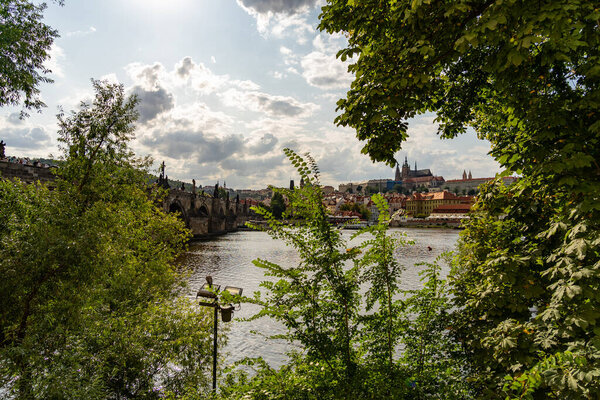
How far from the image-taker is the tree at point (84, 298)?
18.5 feet

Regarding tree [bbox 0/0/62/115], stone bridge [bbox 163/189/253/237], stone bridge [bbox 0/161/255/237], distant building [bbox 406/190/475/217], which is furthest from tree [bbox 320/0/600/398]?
distant building [bbox 406/190/475/217]

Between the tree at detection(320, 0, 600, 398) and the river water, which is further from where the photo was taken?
the river water

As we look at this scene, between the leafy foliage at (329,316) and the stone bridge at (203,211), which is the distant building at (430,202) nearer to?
the stone bridge at (203,211)

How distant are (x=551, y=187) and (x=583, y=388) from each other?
6.69 ft

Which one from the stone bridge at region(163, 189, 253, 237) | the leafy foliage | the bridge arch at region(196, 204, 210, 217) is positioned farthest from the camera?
the bridge arch at region(196, 204, 210, 217)

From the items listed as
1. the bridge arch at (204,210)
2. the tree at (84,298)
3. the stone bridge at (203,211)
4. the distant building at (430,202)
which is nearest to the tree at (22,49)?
the tree at (84,298)

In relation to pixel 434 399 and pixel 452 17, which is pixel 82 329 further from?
pixel 452 17

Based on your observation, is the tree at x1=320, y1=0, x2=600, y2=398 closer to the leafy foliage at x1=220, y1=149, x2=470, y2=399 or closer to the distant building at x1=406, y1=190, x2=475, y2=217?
the leafy foliage at x1=220, y1=149, x2=470, y2=399

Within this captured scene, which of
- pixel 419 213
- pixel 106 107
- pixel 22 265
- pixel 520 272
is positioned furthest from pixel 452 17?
pixel 419 213

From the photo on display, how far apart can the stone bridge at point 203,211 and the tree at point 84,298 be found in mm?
39529

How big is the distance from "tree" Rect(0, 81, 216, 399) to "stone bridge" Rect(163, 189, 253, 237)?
39.5m

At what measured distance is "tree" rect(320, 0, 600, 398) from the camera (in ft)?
8.80

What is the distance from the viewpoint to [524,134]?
12.4 feet

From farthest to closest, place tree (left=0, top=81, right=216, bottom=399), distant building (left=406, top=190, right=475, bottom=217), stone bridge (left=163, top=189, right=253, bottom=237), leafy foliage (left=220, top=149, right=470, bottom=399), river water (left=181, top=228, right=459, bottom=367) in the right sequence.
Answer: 1. distant building (left=406, top=190, right=475, bottom=217)
2. stone bridge (left=163, top=189, right=253, bottom=237)
3. river water (left=181, top=228, right=459, bottom=367)
4. tree (left=0, top=81, right=216, bottom=399)
5. leafy foliage (left=220, top=149, right=470, bottom=399)
